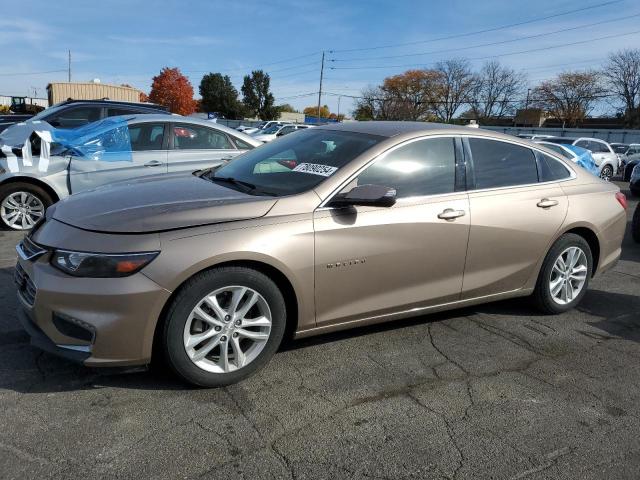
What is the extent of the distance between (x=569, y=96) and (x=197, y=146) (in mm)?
80464

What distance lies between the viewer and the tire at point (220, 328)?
2.87 metres

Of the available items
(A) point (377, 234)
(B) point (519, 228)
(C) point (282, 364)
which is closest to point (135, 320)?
(C) point (282, 364)

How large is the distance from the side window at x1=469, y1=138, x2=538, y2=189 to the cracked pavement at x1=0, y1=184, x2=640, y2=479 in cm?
120

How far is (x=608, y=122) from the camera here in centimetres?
8056

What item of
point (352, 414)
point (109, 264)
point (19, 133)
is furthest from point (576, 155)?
point (109, 264)

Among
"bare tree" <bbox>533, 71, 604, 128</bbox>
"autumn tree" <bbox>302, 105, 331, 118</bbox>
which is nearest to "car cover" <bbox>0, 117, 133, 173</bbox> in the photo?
"bare tree" <bbox>533, 71, 604, 128</bbox>

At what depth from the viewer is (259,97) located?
87812mm

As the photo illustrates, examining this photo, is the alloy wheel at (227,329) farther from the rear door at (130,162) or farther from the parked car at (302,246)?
the rear door at (130,162)

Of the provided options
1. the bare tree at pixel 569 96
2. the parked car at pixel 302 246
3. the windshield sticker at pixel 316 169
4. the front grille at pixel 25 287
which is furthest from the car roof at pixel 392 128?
the bare tree at pixel 569 96

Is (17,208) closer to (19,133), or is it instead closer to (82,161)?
(82,161)

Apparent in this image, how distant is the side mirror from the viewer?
3262 mm

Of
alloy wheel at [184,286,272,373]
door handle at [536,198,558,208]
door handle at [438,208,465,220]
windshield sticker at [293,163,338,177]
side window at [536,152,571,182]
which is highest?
side window at [536,152,571,182]

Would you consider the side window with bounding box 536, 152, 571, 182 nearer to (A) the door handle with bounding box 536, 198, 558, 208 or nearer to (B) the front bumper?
(A) the door handle with bounding box 536, 198, 558, 208

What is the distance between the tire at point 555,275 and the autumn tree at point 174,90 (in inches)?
3506
